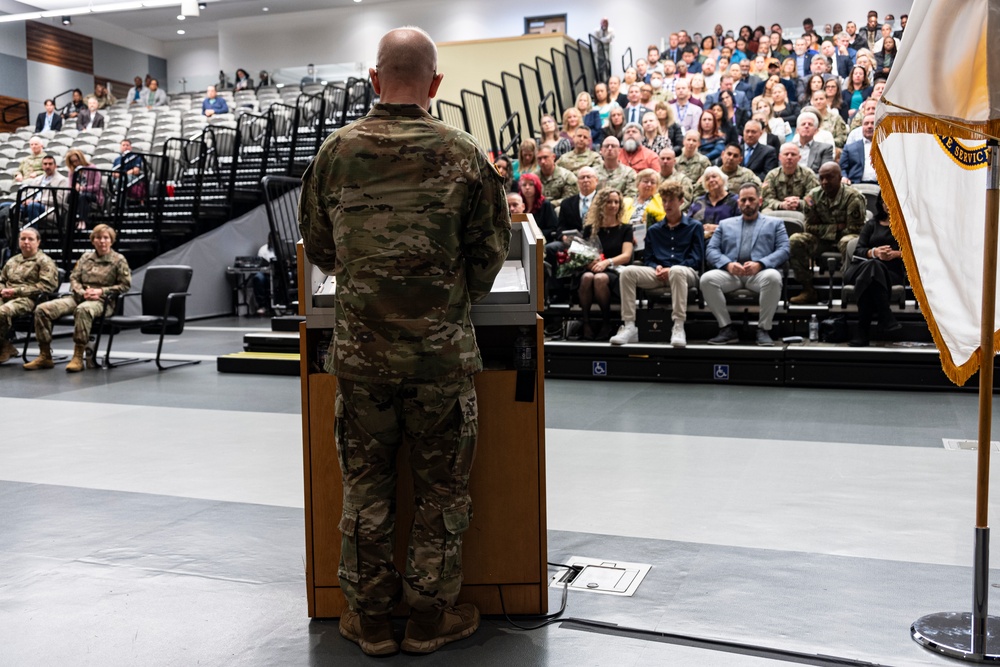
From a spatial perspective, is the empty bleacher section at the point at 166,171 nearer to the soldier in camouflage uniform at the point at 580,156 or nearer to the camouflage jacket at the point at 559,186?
the soldier in camouflage uniform at the point at 580,156

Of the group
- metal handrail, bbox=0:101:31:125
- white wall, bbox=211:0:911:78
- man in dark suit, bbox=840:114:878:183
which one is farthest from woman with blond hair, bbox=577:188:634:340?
metal handrail, bbox=0:101:31:125

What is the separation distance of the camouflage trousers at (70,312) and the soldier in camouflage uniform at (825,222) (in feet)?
18.5

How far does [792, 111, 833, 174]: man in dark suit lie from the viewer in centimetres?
849

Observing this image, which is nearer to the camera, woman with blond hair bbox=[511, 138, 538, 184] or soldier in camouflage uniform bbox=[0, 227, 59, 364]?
soldier in camouflage uniform bbox=[0, 227, 59, 364]

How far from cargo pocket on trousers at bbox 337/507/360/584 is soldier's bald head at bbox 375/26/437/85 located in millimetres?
1014

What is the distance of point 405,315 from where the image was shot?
200cm

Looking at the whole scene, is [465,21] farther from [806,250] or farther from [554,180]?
[806,250]

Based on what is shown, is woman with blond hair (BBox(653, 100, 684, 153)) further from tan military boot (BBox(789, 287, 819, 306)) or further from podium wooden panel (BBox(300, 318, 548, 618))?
podium wooden panel (BBox(300, 318, 548, 618))

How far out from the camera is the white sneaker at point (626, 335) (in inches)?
256

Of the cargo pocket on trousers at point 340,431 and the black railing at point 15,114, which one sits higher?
the black railing at point 15,114

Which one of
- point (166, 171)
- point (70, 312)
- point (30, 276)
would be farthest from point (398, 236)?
point (166, 171)

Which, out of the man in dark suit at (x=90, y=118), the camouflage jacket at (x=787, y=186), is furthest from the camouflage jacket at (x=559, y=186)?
the man in dark suit at (x=90, y=118)

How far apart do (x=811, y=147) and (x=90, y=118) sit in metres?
14.1

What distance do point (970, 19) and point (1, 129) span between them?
2099cm
